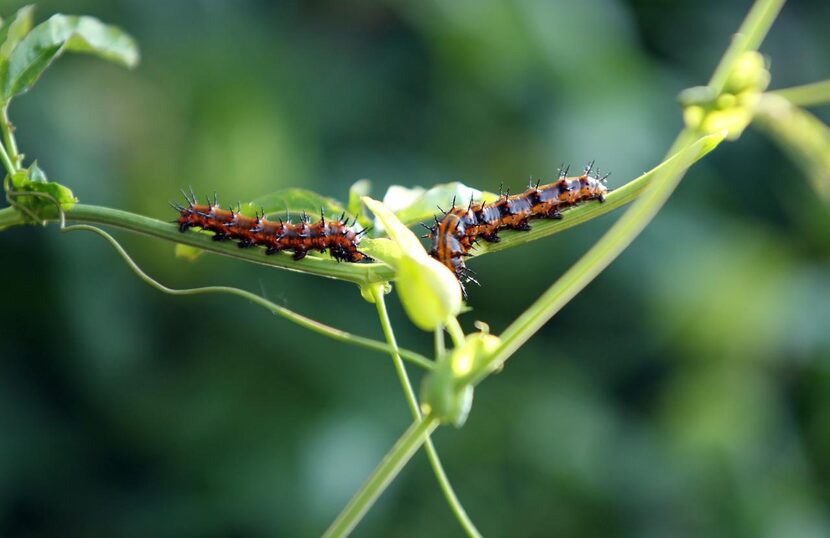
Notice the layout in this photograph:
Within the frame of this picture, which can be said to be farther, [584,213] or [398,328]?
[398,328]

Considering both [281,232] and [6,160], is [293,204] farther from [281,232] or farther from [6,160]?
[6,160]

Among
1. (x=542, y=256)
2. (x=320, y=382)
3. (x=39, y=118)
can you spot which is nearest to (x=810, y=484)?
(x=542, y=256)

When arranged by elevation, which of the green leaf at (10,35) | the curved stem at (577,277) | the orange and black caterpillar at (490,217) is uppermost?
the orange and black caterpillar at (490,217)

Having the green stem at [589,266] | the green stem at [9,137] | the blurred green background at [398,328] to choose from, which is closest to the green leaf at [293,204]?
the green stem at [9,137]

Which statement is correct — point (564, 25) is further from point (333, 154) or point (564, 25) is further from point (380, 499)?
point (380, 499)

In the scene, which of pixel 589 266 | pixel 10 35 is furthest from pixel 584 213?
pixel 10 35

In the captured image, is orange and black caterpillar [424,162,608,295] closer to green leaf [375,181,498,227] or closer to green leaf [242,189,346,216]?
Result: green leaf [375,181,498,227]

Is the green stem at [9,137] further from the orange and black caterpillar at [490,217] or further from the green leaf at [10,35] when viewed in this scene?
the orange and black caterpillar at [490,217]
